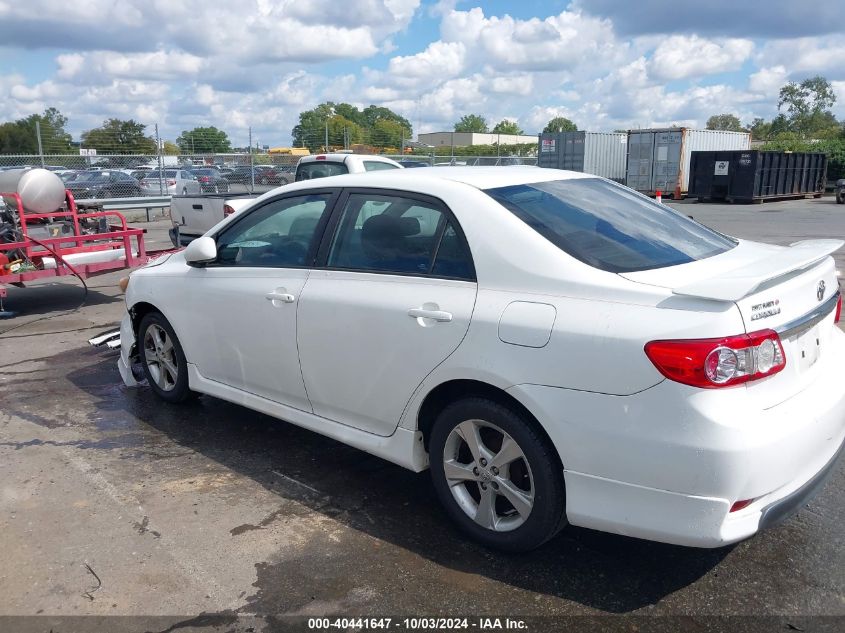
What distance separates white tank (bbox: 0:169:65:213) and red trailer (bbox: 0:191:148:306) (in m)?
0.12

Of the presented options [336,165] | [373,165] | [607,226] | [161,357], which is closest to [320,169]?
[336,165]

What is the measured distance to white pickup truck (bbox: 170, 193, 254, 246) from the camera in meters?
9.75

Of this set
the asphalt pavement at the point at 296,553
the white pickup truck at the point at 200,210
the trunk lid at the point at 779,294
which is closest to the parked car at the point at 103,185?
the white pickup truck at the point at 200,210

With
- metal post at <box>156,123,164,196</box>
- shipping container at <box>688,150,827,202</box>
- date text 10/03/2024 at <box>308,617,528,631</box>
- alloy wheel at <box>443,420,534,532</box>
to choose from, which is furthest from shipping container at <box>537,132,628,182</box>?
date text 10/03/2024 at <box>308,617,528,631</box>

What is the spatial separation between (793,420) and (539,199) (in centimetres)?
150

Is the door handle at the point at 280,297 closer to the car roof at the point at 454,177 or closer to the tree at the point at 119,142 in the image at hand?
the car roof at the point at 454,177

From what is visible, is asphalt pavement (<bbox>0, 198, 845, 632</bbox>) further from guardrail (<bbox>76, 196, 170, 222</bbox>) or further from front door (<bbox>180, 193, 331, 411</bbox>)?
guardrail (<bbox>76, 196, 170, 222</bbox>)

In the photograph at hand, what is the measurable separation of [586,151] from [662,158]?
377 centimetres

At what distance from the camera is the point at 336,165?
1038cm

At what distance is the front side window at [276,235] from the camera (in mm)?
4145

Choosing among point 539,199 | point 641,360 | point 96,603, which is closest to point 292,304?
point 539,199

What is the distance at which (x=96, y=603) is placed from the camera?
3.04 m

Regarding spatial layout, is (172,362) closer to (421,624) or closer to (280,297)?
(280,297)

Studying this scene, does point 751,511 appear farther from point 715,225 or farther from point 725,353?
point 715,225
